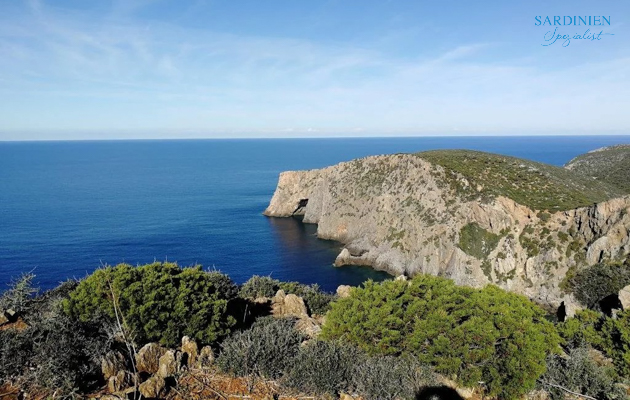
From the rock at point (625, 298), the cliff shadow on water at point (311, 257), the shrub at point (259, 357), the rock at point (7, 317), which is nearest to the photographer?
the shrub at point (259, 357)

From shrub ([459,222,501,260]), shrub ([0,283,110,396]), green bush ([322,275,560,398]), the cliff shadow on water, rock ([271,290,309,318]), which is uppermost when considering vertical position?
shrub ([0,283,110,396])

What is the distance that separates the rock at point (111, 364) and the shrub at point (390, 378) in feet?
20.8

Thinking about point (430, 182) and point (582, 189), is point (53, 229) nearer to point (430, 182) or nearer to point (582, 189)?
point (430, 182)

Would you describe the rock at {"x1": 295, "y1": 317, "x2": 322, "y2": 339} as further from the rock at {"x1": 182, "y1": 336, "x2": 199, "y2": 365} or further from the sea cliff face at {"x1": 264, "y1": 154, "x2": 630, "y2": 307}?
the sea cliff face at {"x1": 264, "y1": 154, "x2": 630, "y2": 307}

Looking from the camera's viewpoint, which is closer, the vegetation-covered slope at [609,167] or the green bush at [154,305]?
the green bush at [154,305]

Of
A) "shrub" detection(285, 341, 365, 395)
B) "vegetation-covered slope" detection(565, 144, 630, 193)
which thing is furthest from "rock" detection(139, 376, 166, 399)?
"vegetation-covered slope" detection(565, 144, 630, 193)

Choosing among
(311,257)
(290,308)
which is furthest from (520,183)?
(290,308)

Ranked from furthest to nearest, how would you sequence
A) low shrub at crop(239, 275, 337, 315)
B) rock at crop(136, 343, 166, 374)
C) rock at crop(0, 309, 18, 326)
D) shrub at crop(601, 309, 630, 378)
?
low shrub at crop(239, 275, 337, 315) < shrub at crop(601, 309, 630, 378) < rock at crop(0, 309, 18, 326) < rock at crop(136, 343, 166, 374)

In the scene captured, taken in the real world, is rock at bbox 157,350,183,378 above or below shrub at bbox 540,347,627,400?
above

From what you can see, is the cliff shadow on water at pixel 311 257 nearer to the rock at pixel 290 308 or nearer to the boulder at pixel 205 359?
the rock at pixel 290 308

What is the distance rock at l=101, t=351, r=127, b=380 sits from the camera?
10.6m

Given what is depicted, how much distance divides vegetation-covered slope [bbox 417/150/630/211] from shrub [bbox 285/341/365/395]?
5563 centimetres

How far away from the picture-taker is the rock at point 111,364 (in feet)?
34.8

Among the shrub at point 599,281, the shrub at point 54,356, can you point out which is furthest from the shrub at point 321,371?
the shrub at point 599,281
